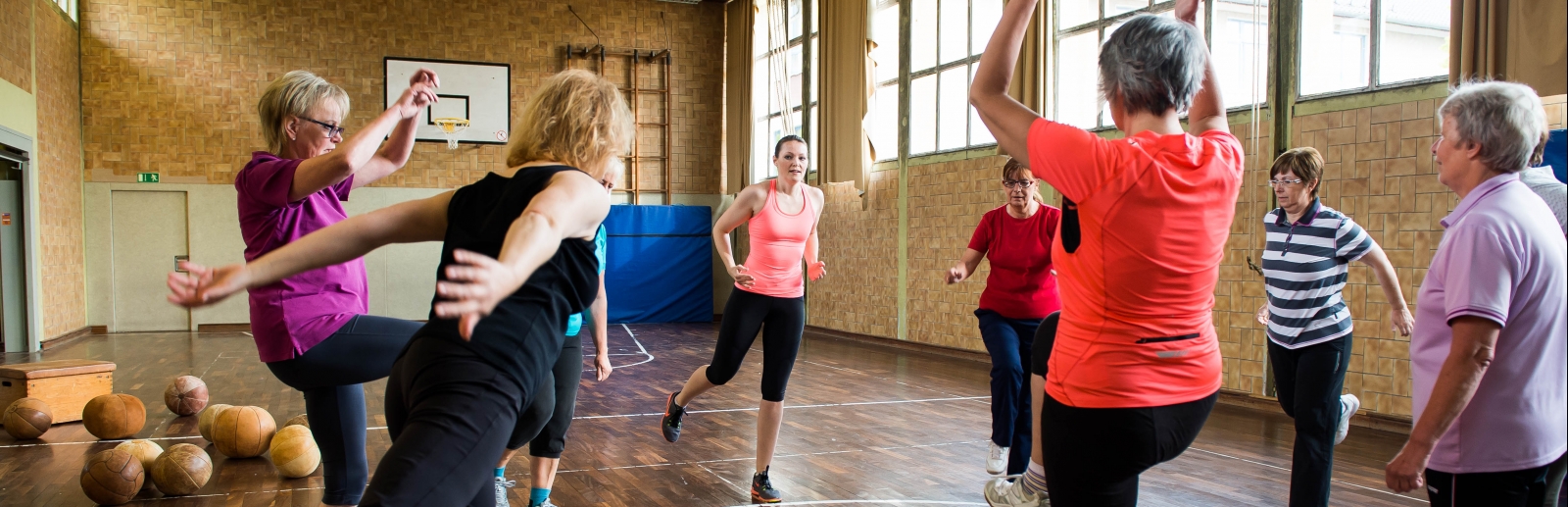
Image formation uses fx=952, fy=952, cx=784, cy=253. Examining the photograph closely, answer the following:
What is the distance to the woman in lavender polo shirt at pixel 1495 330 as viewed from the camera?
1667mm

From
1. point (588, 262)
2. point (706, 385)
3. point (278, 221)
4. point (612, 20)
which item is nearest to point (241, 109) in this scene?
point (612, 20)

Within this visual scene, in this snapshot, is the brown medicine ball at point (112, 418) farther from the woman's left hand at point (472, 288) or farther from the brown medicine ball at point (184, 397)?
the woman's left hand at point (472, 288)

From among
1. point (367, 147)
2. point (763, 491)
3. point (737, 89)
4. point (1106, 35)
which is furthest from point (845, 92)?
point (367, 147)

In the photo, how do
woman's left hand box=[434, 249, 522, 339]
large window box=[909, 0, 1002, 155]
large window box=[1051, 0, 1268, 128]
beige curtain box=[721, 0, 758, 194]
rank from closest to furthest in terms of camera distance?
woman's left hand box=[434, 249, 522, 339] < large window box=[1051, 0, 1268, 128] < large window box=[909, 0, 1002, 155] < beige curtain box=[721, 0, 758, 194]

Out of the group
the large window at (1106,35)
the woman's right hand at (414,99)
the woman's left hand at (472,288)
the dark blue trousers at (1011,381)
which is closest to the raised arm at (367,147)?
the woman's right hand at (414,99)

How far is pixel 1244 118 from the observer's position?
6.86 m

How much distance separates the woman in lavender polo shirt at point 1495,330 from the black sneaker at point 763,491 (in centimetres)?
253

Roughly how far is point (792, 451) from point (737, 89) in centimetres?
1059

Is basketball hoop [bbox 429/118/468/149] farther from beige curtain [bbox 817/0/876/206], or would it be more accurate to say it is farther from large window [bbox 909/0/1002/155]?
large window [bbox 909/0/1002/155]

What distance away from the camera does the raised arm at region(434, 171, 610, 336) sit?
142cm

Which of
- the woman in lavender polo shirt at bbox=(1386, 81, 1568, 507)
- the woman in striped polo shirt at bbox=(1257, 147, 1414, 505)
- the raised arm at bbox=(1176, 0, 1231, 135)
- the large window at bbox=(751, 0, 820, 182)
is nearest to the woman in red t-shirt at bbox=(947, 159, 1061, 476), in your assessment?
the woman in striped polo shirt at bbox=(1257, 147, 1414, 505)

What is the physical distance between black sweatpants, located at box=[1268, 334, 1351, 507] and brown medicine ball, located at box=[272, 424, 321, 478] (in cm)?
415

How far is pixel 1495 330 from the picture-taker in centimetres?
166

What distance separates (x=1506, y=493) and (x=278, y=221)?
2798 millimetres
